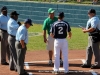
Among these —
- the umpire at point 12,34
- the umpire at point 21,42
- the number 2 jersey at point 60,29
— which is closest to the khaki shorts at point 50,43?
the umpire at point 12,34

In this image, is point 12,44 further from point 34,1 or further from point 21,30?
point 34,1

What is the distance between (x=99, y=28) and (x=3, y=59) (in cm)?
390

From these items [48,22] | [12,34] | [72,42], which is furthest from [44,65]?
[72,42]

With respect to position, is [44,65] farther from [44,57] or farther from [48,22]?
[44,57]

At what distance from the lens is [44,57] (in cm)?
1509

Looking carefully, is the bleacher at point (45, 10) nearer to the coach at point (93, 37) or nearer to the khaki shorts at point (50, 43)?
the khaki shorts at point (50, 43)

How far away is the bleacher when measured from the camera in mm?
25094

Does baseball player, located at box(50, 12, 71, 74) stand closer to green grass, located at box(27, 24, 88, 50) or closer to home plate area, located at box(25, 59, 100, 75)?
home plate area, located at box(25, 59, 100, 75)

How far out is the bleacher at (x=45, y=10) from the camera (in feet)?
82.3

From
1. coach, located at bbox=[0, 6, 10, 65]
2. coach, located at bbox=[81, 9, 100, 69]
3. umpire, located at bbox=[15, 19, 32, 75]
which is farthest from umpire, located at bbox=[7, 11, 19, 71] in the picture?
coach, located at bbox=[81, 9, 100, 69]

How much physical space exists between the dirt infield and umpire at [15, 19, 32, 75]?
54 cm

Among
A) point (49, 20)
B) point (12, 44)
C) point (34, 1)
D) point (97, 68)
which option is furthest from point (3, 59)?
point (34, 1)

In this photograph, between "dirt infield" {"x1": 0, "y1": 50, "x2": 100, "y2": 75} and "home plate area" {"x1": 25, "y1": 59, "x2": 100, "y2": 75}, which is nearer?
"home plate area" {"x1": 25, "y1": 59, "x2": 100, "y2": 75}

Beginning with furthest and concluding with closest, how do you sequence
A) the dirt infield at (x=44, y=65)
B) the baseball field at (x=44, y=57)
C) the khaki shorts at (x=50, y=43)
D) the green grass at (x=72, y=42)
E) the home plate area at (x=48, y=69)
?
the green grass at (x=72, y=42)
the khaki shorts at (x=50, y=43)
the baseball field at (x=44, y=57)
the dirt infield at (x=44, y=65)
the home plate area at (x=48, y=69)
